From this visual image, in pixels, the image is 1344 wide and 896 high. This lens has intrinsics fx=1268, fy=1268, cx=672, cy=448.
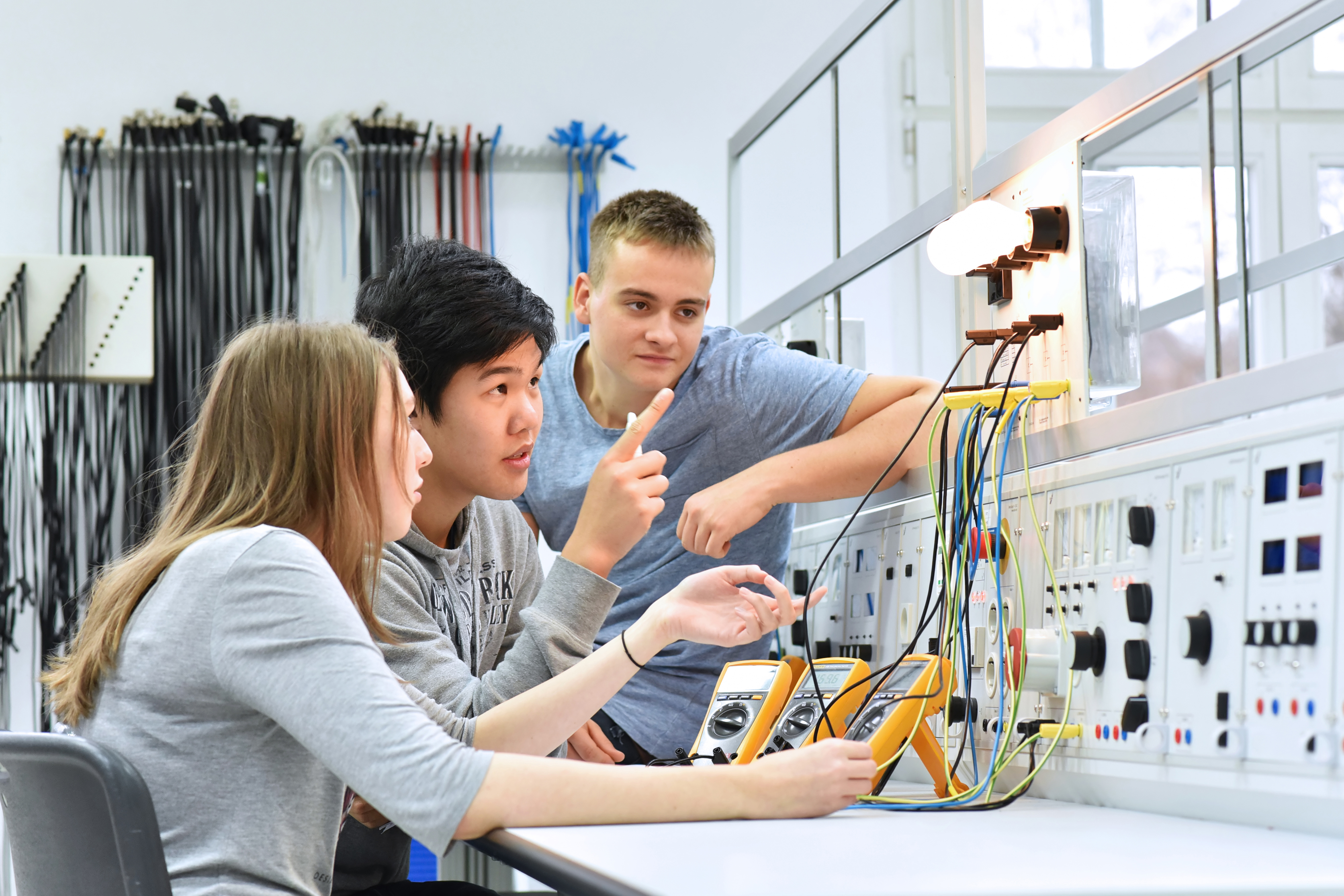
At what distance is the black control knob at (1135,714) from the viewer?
Answer: 4.33 ft

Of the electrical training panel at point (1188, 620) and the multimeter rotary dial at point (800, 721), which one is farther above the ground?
the electrical training panel at point (1188, 620)

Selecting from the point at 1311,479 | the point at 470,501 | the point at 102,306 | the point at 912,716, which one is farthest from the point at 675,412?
the point at 102,306

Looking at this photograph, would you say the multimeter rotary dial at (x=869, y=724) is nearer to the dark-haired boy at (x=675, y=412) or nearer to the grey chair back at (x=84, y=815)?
the dark-haired boy at (x=675, y=412)

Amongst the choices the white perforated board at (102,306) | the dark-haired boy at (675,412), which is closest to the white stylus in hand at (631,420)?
the dark-haired boy at (675,412)

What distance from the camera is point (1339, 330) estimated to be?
4.54m

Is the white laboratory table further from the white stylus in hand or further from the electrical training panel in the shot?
the white stylus in hand

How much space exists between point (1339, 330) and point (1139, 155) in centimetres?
95

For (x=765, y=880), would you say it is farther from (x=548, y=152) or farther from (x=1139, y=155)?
(x=1139, y=155)

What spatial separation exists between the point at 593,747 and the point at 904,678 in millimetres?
511

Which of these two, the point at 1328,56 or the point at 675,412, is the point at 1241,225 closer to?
the point at 675,412

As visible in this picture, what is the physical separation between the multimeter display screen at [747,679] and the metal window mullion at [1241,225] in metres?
0.74

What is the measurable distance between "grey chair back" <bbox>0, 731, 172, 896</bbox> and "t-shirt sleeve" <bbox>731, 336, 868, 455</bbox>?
4.34 ft

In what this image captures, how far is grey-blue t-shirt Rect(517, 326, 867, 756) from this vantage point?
2146mm

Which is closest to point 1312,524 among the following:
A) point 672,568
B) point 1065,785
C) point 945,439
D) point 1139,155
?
point 1065,785
